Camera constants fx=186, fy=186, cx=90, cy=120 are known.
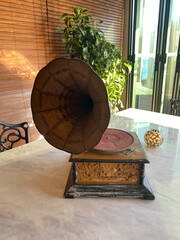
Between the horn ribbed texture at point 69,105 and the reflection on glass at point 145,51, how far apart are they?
302 centimetres

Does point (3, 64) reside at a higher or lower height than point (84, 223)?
higher

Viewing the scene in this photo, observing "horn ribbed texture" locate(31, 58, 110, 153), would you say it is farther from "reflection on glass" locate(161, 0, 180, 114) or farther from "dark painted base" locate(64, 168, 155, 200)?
"reflection on glass" locate(161, 0, 180, 114)

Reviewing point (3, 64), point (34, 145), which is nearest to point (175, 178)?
point (34, 145)

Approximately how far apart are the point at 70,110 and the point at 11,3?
80.0 inches

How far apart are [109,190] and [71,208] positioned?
0.18 meters

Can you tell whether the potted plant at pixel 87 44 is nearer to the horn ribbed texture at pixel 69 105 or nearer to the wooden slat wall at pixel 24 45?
the wooden slat wall at pixel 24 45

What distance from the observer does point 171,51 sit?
3.20 m

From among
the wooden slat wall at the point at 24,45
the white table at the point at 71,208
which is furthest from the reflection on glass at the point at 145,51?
the white table at the point at 71,208

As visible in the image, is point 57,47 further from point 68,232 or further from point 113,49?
point 68,232

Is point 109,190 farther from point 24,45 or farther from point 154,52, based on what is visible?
point 154,52

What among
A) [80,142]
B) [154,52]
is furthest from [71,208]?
[154,52]


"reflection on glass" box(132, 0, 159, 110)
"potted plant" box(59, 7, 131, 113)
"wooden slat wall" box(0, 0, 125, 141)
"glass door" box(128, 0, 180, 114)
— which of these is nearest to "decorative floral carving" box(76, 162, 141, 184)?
"potted plant" box(59, 7, 131, 113)

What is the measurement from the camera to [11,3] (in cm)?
219

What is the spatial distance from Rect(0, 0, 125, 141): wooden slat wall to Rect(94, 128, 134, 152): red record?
1835 millimetres
